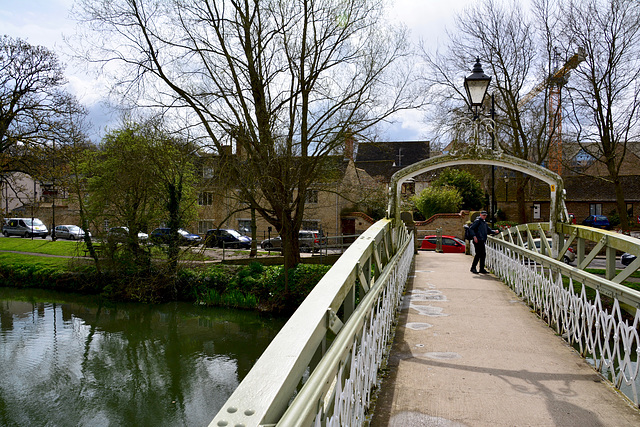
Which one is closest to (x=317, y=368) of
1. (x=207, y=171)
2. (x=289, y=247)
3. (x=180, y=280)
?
(x=289, y=247)

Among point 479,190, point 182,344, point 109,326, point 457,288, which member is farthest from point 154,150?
point 479,190

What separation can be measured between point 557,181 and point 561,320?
13.5 feet

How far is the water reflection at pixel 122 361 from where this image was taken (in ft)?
34.4

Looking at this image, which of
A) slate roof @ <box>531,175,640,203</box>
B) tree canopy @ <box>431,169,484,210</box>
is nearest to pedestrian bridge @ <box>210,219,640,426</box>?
tree canopy @ <box>431,169,484,210</box>

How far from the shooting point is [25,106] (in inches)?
930

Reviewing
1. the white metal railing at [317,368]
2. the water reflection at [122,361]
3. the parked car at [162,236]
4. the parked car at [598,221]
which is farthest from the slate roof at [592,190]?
the white metal railing at [317,368]

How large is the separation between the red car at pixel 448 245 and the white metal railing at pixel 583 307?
52.4ft

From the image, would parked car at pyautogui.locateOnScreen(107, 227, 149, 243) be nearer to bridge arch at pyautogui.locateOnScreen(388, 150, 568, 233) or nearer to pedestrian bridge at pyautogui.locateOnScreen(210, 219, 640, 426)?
bridge arch at pyautogui.locateOnScreen(388, 150, 568, 233)

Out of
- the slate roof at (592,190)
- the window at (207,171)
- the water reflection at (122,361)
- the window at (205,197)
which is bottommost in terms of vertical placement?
the water reflection at (122,361)

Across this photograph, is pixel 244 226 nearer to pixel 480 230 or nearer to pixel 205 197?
pixel 205 197

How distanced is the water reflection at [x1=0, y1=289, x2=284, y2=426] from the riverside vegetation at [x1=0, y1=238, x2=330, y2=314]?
2.61 ft

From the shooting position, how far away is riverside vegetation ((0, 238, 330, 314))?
63.2 ft

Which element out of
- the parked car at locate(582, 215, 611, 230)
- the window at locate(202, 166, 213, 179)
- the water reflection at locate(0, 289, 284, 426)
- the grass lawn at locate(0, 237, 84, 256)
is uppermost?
the window at locate(202, 166, 213, 179)

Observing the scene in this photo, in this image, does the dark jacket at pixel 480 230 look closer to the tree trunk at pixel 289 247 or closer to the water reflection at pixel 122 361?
the water reflection at pixel 122 361
